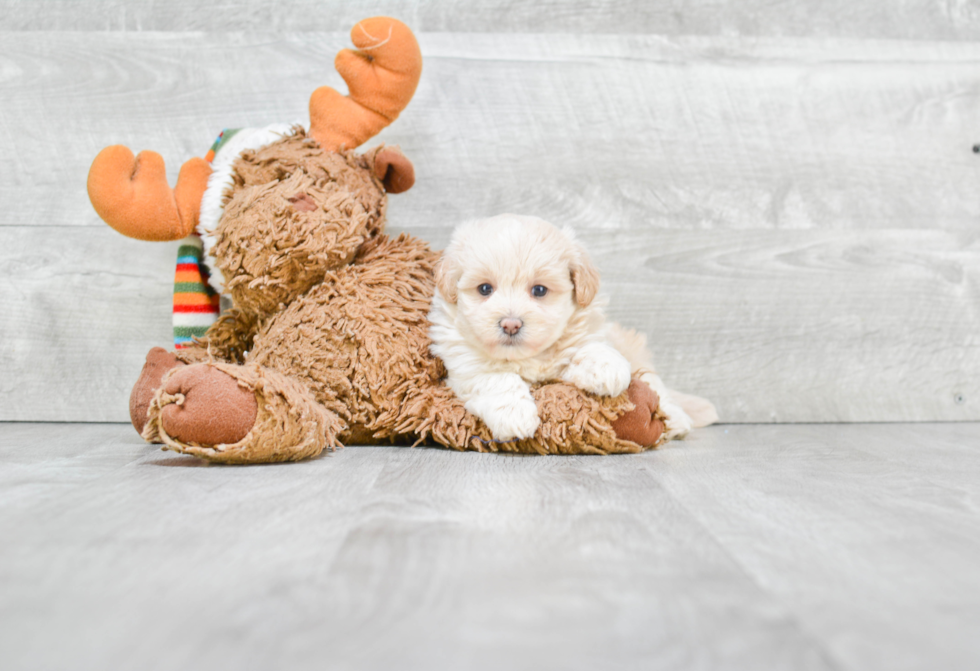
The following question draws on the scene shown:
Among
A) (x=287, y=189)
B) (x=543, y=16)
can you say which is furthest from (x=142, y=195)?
(x=543, y=16)

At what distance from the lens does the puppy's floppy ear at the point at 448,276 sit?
1049 millimetres

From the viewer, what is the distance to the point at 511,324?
1.00 metres

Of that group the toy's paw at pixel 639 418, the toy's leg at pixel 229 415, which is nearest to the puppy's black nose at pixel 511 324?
the toy's paw at pixel 639 418

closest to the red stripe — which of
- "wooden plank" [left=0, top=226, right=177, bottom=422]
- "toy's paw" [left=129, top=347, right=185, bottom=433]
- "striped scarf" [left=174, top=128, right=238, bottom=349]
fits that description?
"striped scarf" [left=174, top=128, right=238, bottom=349]

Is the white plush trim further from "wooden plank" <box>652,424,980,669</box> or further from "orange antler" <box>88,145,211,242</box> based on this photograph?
"wooden plank" <box>652,424,980,669</box>

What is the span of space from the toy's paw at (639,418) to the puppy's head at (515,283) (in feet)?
0.50

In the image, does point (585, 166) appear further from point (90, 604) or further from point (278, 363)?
point (90, 604)

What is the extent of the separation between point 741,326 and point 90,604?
1306 mm

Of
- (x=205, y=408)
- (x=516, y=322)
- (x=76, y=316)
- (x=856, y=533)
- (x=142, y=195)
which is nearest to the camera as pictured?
(x=856, y=533)

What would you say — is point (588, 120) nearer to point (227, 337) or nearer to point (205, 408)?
point (227, 337)

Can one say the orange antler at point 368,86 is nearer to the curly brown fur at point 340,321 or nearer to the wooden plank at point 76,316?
the curly brown fur at point 340,321

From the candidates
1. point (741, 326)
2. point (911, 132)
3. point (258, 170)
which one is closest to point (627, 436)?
point (741, 326)

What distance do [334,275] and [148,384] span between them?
34cm

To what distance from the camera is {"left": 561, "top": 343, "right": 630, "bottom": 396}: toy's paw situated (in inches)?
40.3
